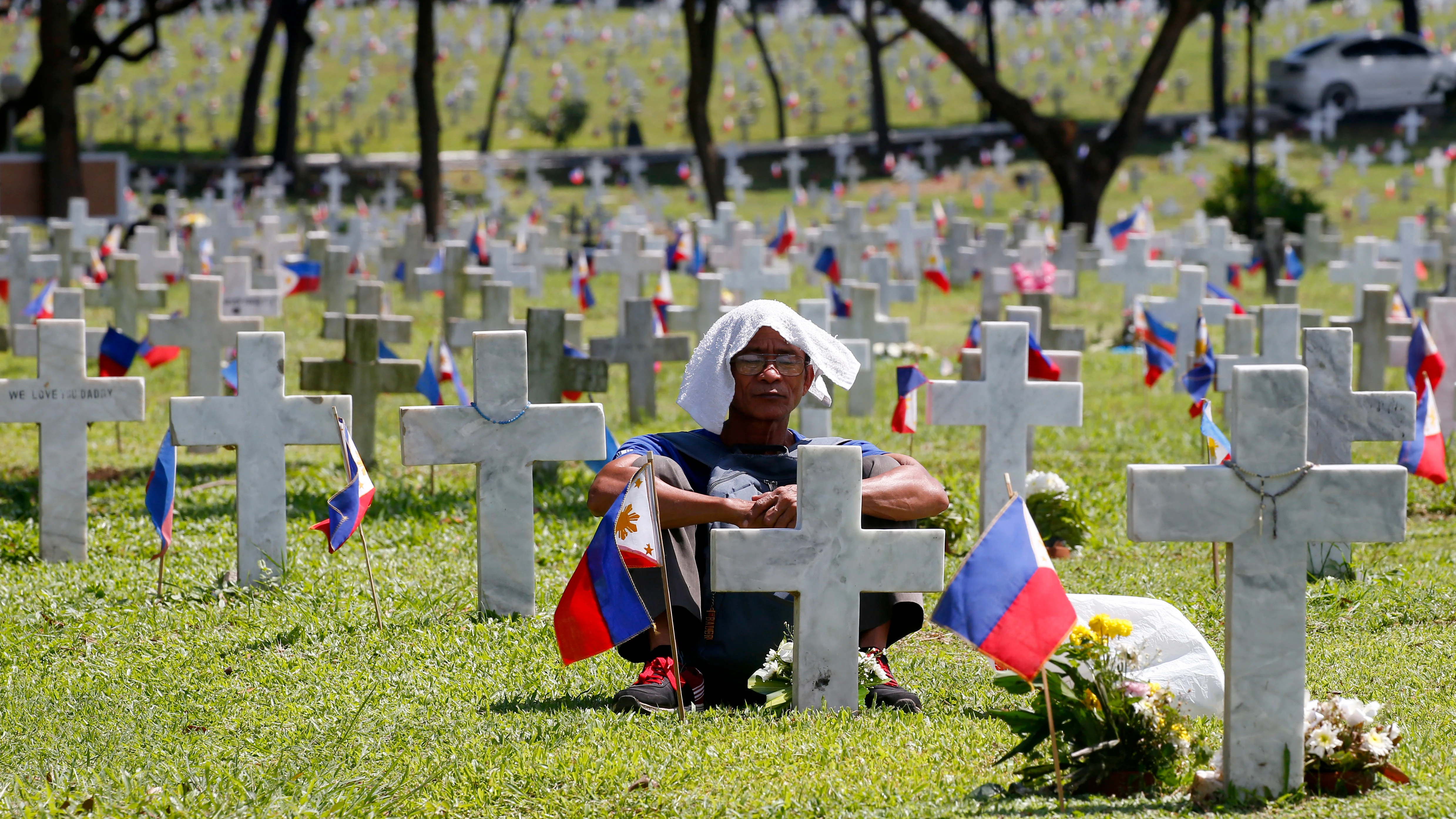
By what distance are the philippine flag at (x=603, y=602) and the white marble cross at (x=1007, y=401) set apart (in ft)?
9.56

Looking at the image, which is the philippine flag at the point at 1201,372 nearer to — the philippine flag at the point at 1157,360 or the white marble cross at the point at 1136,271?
the philippine flag at the point at 1157,360

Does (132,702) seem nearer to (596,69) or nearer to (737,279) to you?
(737,279)

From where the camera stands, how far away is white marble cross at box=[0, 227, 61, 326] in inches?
592

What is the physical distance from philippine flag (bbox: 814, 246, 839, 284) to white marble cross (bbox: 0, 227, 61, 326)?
23.1 feet

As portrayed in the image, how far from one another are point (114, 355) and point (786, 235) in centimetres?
1123

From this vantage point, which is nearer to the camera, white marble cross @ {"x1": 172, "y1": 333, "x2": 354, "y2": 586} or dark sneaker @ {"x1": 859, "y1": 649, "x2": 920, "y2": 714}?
dark sneaker @ {"x1": 859, "y1": 649, "x2": 920, "y2": 714}

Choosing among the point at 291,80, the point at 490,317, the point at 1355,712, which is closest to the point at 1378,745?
the point at 1355,712

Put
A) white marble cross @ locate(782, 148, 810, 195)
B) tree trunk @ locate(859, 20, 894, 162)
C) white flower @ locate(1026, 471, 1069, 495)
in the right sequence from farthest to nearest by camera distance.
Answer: tree trunk @ locate(859, 20, 894, 162), white marble cross @ locate(782, 148, 810, 195), white flower @ locate(1026, 471, 1069, 495)

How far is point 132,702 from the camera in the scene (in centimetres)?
537

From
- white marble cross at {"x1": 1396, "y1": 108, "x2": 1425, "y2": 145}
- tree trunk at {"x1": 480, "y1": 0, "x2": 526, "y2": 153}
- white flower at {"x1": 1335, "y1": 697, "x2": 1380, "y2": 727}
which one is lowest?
white flower at {"x1": 1335, "y1": 697, "x2": 1380, "y2": 727}

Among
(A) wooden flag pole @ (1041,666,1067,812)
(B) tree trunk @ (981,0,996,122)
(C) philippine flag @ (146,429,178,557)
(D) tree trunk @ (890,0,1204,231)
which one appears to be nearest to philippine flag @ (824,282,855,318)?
(C) philippine flag @ (146,429,178,557)

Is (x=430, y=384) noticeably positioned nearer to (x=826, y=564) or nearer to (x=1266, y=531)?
(x=826, y=564)

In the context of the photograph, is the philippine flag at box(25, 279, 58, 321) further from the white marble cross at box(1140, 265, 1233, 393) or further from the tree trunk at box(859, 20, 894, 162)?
the tree trunk at box(859, 20, 894, 162)

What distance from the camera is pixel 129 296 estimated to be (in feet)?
45.0
